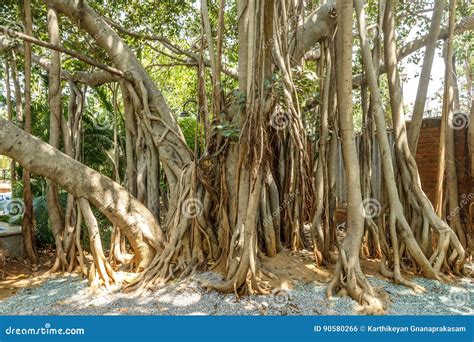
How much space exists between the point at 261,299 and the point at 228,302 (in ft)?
0.79

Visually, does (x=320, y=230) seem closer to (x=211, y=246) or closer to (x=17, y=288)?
(x=211, y=246)

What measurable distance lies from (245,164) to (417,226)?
1897mm

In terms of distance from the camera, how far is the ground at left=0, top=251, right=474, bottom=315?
2.54 metres

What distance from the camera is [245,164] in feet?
9.34

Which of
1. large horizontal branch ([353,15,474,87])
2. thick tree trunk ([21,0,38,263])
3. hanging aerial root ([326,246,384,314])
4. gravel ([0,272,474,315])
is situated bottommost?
gravel ([0,272,474,315])

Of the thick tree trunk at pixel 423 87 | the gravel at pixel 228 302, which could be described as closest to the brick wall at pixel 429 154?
the thick tree trunk at pixel 423 87

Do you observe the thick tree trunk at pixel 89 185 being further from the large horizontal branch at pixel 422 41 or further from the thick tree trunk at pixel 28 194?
the large horizontal branch at pixel 422 41

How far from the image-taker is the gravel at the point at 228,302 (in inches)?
99.5

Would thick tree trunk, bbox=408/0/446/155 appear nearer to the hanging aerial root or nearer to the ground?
the ground

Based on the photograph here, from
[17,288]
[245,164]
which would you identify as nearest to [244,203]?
[245,164]

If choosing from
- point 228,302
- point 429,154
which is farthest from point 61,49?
point 429,154

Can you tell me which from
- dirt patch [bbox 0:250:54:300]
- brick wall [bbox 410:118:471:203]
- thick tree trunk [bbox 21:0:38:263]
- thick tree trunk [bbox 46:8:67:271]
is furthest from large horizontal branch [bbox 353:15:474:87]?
dirt patch [bbox 0:250:54:300]

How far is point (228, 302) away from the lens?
262cm

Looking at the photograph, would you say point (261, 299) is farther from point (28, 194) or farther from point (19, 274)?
point (28, 194)
